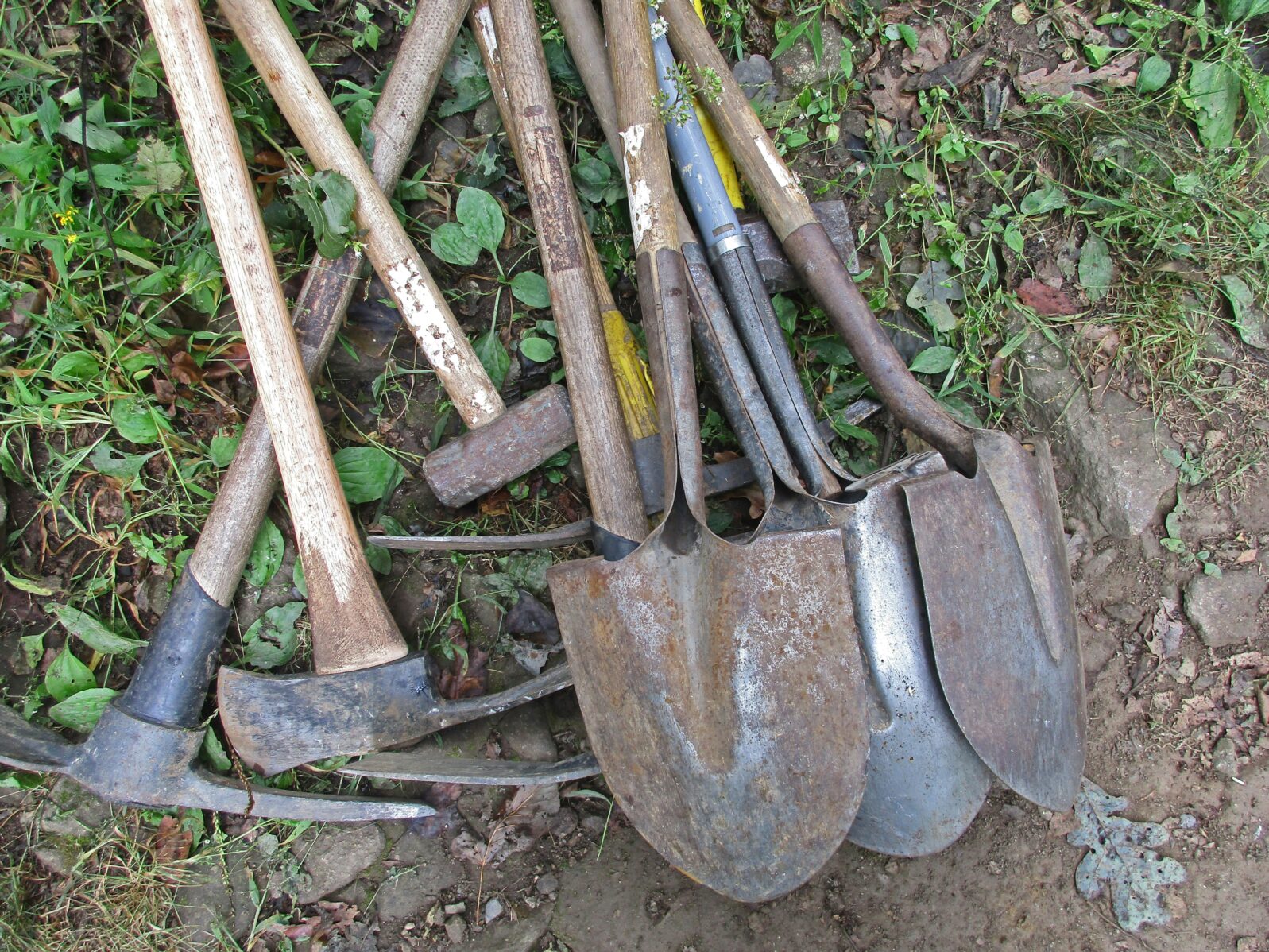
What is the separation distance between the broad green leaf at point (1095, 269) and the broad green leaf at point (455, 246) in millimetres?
1848

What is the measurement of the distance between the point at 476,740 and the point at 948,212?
2.12 m

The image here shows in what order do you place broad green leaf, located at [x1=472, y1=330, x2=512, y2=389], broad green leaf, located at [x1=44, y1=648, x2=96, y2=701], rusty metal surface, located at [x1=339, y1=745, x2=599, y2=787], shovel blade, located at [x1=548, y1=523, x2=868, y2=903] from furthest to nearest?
broad green leaf, located at [x1=472, y1=330, x2=512, y2=389] → broad green leaf, located at [x1=44, y1=648, x2=96, y2=701] → rusty metal surface, located at [x1=339, y1=745, x2=599, y2=787] → shovel blade, located at [x1=548, y1=523, x2=868, y2=903]

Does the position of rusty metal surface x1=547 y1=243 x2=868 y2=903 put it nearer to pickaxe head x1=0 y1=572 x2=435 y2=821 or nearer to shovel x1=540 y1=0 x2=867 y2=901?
shovel x1=540 y1=0 x2=867 y2=901

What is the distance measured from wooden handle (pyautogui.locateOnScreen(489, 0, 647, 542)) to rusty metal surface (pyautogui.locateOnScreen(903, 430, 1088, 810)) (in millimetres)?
742

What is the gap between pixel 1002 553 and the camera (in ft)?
6.71

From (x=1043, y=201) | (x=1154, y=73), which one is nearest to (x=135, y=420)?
(x=1043, y=201)

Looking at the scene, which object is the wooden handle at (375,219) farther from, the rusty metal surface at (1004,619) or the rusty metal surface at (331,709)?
the rusty metal surface at (1004,619)

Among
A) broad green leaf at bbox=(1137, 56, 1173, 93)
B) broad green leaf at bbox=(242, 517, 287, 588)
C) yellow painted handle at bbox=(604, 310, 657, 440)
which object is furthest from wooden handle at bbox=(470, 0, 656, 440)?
broad green leaf at bbox=(1137, 56, 1173, 93)

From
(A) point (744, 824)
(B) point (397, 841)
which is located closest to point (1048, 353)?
(A) point (744, 824)

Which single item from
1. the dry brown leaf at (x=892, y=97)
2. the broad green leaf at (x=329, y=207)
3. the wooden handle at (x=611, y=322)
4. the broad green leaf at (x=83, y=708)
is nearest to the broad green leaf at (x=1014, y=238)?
the dry brown leaf at (x=892, y=97)

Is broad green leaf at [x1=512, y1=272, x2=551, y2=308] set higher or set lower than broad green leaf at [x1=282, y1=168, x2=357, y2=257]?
lower

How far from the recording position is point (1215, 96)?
255 cm

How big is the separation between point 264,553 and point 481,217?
1.16 meters

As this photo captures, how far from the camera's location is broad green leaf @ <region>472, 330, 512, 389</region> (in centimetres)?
244
